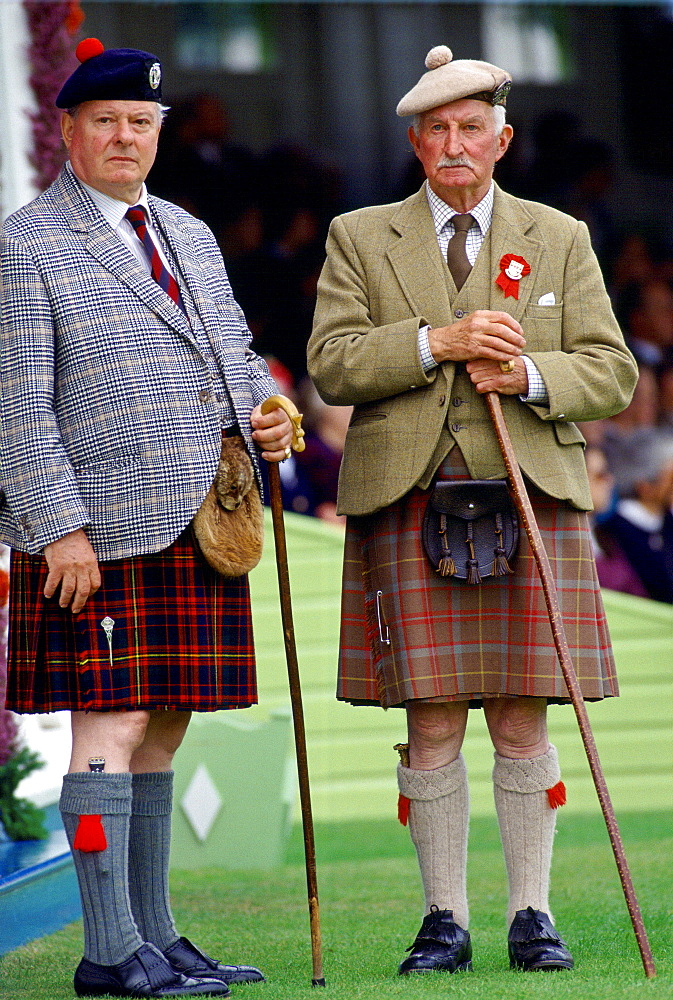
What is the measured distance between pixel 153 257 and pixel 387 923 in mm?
1654

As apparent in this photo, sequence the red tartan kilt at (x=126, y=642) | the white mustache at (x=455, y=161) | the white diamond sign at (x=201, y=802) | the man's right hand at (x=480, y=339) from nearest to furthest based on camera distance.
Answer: the red tartan kilt at (x=126, y=642) < the man's right hand at (x=480, y=339) < the white mustache at (x=455, y=161) < the white diamond sign at (x=201, y=802)

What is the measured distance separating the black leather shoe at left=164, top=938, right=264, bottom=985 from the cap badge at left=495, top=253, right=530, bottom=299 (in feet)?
4.71

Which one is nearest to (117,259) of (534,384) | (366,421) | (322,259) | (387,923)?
(366,421)

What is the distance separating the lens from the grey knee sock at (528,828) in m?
2.71

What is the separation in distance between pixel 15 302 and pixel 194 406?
1.26ft

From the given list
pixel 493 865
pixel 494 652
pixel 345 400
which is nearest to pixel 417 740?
pixel 494 652

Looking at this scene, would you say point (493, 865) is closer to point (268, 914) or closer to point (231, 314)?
point (268, 914)

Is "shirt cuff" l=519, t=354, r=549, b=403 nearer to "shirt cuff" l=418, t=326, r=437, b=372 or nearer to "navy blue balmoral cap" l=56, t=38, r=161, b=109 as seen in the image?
"shirt cuff" l=418, t=326, r=437, b=372

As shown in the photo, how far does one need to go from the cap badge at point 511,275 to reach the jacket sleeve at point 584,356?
0.07 metres

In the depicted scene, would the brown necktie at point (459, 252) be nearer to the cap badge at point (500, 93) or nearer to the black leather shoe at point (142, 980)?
the cap badge at point (500, 93)

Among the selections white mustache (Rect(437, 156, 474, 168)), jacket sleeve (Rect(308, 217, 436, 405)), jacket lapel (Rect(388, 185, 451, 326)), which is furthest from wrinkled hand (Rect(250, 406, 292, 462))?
white mustache (Rect(437, 156, 474, 168))

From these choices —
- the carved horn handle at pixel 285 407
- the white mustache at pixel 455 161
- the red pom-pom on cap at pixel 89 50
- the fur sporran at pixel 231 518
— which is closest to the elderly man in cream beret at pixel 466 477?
the white mustache at pixel 455 161

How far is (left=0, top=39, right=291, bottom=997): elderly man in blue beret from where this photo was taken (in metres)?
2.48

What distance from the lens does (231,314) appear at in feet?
9.32
